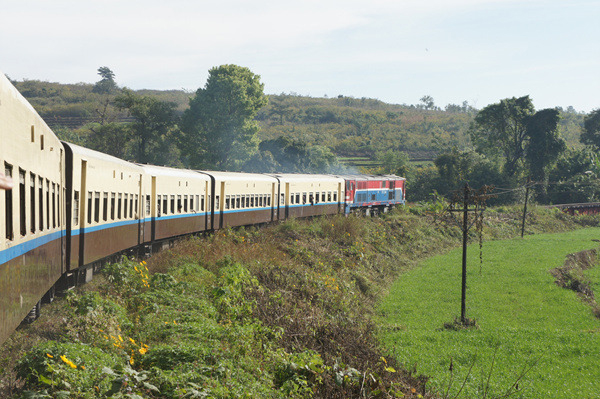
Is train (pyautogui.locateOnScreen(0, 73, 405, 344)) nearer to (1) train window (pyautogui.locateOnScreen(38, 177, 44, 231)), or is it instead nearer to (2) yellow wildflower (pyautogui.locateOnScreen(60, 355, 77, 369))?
(1) train window (pyautogui.locateOnScreen(38, 177, 44, 231))

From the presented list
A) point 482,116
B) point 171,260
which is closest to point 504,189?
point 482,116

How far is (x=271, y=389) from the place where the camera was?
945cm

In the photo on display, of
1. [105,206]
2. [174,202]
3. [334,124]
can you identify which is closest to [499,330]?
[174,202]

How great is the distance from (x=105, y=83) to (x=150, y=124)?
341ft

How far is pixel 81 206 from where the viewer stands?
13445 millimetres

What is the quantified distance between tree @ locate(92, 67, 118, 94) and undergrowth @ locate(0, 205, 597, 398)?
15395 centimetres

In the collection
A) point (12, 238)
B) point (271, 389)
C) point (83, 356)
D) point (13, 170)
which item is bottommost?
point (271, 389)

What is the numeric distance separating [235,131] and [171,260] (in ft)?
183

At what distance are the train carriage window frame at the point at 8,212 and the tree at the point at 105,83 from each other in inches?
6637

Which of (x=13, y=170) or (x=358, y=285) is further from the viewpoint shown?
(x=358, y=285)

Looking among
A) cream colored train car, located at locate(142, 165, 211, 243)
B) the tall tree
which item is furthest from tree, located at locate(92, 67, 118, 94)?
cream colored train car, located at locate(142, 165, 211, 243)

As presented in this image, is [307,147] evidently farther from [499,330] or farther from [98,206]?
[98,206]

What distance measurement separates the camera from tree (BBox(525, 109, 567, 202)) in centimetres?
7769

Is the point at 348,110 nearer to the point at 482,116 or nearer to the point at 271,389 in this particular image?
the point at 482,116
